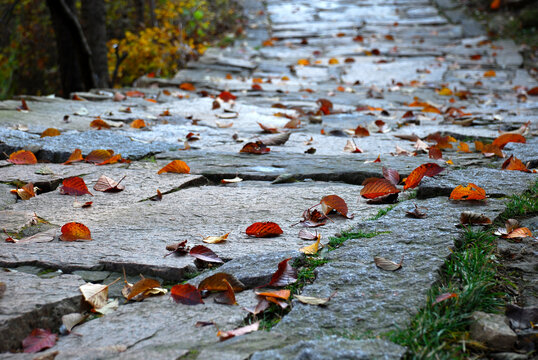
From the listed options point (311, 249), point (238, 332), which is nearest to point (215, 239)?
point (311, 249)

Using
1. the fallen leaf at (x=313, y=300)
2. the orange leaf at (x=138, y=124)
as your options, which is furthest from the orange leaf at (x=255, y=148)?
the fallen leaf at (x=313, y=300)

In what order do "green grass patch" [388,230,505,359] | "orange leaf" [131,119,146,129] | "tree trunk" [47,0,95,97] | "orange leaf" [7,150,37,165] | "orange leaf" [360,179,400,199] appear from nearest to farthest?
1. "green grass patch" [388,230,505,359]
2. "orange leaf" [360,179,400,199]
3. "orange leaf" [7,150,37,165]
4. "orange leaf" [131,119,146,129]
5. "tree trunk" [47,0,95,97]

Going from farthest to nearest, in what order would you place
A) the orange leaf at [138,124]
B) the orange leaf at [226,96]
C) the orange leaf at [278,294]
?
the orange leaf at [226,96], the orange leaf at [138,124], the orange leaf at [278,294]

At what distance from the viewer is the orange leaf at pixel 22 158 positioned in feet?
8.18

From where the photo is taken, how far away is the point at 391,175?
216 cm

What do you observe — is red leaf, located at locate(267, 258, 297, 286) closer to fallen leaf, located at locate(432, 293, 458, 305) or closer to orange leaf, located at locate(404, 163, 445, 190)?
fallen leaf, located at locate(432, 293, 458, 305)

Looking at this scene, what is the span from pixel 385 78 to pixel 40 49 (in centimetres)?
640

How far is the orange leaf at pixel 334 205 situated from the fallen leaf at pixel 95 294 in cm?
82

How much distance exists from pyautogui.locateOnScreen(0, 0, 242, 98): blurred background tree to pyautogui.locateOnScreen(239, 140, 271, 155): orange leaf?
3753mm

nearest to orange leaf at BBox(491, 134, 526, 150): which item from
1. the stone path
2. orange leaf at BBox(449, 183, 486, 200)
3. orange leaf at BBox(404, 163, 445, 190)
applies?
the stone path

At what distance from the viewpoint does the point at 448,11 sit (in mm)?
9695

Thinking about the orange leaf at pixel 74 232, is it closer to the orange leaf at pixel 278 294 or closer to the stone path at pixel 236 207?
the stone path at pixel 236 207

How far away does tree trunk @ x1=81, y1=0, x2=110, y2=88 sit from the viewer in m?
6.02

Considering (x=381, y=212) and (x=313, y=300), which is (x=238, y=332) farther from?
(x=381, y=212)
